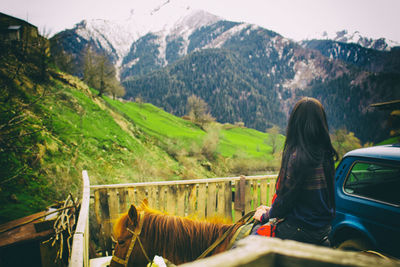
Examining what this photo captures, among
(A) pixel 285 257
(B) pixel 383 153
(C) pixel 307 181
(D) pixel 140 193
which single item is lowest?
(D) pixel 140 193

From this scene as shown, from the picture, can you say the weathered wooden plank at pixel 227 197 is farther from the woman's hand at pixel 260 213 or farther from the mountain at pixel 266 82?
the mountain at pixel 266 82

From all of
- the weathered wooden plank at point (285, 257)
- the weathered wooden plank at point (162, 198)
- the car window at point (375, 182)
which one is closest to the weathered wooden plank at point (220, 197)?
the weathered wooden plank at point (162, 198)

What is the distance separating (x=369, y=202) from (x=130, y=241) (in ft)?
12.4

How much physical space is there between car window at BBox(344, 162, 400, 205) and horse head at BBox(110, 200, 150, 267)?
371cm

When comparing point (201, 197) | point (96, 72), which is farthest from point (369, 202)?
point (96, 72)

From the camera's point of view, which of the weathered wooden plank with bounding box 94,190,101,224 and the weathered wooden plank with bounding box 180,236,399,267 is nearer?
the weathered wooden plank with bounding box 180,236,399,267

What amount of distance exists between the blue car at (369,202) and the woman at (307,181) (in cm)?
166

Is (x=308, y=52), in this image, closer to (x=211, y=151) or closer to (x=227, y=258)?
(x=211, y=151)

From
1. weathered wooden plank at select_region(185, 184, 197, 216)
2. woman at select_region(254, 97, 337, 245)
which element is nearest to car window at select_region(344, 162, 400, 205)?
woman at select_region(254, 97, 337, 245)

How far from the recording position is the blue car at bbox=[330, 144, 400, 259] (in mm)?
3080

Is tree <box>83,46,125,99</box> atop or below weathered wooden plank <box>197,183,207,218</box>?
atop

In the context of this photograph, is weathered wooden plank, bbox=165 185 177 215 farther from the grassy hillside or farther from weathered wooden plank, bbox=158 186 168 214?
the grassy hillside

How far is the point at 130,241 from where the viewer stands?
2371 millimetres

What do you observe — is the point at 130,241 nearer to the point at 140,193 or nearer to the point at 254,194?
the point at 140,193
